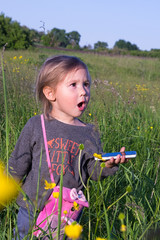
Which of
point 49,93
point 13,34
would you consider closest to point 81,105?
point 49,93

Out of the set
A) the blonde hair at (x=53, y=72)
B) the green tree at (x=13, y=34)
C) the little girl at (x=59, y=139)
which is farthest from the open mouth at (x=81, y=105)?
the green tree at (x=13, y=34)

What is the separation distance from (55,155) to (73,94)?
0.88 feet

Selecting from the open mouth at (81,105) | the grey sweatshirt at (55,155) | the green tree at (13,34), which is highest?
the green tree at (13,34)

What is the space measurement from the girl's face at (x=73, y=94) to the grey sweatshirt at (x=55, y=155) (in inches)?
3.2

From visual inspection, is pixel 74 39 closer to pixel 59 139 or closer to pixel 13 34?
pixel 59 139

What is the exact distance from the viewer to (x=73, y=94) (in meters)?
1.29

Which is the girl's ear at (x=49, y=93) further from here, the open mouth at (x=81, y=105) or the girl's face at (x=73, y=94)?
the open mouth at (x=81, y=105)

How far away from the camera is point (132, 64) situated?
13484mm

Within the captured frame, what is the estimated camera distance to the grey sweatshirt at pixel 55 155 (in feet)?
4.12

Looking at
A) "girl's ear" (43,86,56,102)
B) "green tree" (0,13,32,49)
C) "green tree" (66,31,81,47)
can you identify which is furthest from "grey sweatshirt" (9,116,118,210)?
"green tree" (0,13,32,49)

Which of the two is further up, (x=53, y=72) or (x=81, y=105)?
(x=53, y=72)

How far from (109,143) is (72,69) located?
3.29 feet

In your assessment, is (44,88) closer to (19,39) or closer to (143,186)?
(143,186)

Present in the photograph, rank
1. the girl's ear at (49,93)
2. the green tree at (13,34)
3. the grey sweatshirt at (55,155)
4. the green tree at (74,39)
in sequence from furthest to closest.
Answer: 1. the green tree at (13,34)
2. the green tree at (74,39)
3. the girl's ear at (49,93)
4. the grey sweatshirt at (55,155)
